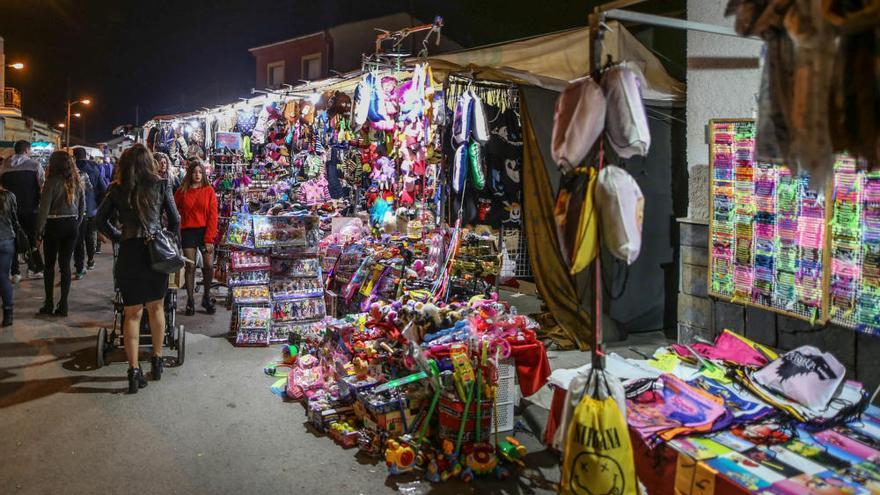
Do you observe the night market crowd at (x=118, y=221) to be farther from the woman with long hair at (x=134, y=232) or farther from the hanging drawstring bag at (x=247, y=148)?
the hanging drawstring bag at (x=247, y=148)

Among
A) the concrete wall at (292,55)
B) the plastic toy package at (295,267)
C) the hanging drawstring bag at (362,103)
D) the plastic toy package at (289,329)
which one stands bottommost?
the plastic toy package at (289,329)

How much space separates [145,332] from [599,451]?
221 inches

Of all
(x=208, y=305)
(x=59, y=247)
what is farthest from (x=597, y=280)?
(x=59, y=247)

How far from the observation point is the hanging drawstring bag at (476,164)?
21.4ft

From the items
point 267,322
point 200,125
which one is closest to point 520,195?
point 267,322

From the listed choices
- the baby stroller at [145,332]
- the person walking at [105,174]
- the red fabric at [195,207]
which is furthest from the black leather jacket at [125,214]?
the person walking at [105,174]

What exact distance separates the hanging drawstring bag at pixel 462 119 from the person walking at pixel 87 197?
7744mm

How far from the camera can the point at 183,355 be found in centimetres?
648

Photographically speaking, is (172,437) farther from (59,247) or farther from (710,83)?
(710,83)

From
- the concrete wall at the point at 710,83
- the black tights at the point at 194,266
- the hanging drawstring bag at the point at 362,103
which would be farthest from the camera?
the black tights at the point at 194,266

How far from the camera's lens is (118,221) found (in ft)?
18.6

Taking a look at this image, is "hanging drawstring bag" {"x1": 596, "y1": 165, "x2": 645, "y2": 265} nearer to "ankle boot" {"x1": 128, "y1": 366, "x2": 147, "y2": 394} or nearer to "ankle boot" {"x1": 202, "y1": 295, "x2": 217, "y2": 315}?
"ankle boot" {"x1": 128, "y1": 366, "x2": 147, "y2": 394}

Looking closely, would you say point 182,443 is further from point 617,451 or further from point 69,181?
point 69,181

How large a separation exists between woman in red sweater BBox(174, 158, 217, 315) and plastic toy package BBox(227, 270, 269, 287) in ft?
3.98
